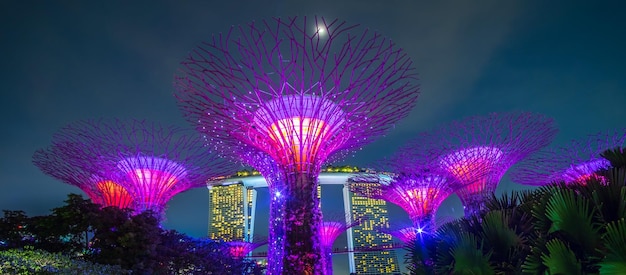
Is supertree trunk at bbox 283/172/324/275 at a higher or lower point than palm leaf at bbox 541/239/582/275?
higher

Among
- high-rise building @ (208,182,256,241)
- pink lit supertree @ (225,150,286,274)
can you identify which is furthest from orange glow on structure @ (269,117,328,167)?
high-rise building @ (208,182,256,241)

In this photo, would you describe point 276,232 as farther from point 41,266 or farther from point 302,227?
point 41,266

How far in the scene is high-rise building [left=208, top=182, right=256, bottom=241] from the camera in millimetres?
68750

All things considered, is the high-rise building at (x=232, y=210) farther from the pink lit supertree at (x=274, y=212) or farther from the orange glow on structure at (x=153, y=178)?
the pink lit supertree at (x=274, y=212)

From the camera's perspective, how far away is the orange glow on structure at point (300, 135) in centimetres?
1441

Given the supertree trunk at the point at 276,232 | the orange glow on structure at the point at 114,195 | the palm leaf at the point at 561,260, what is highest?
the orange glow on structure at the point at 114,195

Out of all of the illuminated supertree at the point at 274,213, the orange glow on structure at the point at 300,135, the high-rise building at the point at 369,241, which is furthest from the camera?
the high-rise building at the point at 369,241

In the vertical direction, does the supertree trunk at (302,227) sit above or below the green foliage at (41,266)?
above

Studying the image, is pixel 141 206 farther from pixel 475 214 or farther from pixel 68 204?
pixel 475 214

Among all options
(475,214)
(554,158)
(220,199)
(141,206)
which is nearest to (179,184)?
(141,206)

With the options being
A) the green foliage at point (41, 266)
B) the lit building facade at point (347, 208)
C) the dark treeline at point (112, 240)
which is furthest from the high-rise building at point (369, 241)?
the green foliage at point (41, 266)

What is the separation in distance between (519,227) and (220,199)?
2773 inches

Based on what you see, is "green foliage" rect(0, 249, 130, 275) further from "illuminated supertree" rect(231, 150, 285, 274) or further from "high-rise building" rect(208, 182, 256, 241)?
"high-rise building" rect(208, 182, 256, 241)

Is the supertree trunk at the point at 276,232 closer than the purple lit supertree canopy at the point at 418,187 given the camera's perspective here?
Yes
